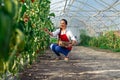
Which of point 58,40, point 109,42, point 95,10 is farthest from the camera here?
point 109,42

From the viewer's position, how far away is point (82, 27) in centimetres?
2866

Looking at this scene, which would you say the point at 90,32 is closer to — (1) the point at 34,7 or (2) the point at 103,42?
(2) the point at 103,42

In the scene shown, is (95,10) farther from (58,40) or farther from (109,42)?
(58,40)

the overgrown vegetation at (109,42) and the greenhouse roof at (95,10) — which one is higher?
the greenhouse roof at (95,10)

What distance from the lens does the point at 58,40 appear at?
7742 millimetres

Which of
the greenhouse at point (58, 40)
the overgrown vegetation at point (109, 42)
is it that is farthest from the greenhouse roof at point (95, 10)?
the overgrown vegetation at point (109, 42)

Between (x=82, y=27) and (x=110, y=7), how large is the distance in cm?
1240

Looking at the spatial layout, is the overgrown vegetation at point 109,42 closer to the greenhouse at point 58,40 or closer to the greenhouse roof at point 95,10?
the greenhouse at point 58,40

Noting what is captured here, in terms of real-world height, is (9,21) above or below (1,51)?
above

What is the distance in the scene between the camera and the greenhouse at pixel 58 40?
121cm

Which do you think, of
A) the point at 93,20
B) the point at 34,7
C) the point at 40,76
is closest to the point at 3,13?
the point at 40,76

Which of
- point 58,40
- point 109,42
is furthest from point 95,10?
point 58,40

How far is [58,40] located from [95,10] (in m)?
11.5

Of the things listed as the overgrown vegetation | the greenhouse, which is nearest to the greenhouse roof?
the greenhouse
